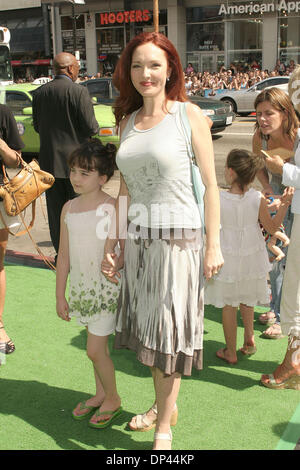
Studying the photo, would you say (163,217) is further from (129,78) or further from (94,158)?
(129,78)

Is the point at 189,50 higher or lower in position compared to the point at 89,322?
higher

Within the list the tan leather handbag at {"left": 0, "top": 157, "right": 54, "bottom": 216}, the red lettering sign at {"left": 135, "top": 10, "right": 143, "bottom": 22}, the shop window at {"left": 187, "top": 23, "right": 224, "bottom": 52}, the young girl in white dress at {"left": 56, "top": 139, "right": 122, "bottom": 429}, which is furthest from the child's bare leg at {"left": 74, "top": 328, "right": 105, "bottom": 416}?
the red lettering sign at {"left": 135, "top": 10, "right": 143, "bottom": 22}

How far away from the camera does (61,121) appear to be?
17.3 feet

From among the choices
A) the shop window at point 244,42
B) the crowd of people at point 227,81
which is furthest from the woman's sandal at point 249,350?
the shop window at point 244,42

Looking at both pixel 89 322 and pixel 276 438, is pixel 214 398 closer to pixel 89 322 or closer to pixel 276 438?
pixel 276 438

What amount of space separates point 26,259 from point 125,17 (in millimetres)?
30660

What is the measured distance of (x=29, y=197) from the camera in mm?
4062

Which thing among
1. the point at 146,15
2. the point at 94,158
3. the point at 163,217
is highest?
the point at 146,15

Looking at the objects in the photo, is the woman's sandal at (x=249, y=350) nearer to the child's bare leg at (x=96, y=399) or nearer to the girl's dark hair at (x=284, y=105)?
the child's bare leg at (x=96, y=399)

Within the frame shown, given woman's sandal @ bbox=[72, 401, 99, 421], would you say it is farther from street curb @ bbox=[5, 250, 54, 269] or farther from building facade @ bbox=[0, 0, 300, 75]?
building facade @ bbox=[0, 0, 300, 75]

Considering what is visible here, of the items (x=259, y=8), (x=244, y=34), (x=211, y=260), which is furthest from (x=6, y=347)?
(x=244, y=34)

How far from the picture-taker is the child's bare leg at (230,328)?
3717 mm
